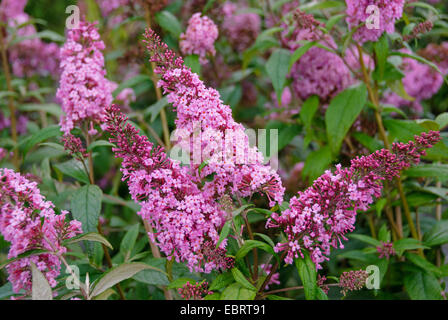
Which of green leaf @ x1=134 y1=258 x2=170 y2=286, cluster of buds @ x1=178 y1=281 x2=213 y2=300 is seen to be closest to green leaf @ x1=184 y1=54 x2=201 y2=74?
green leaf @ x1=134 y1=258 x2=170 y2=286

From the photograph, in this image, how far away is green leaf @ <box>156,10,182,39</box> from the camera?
60.1 inches

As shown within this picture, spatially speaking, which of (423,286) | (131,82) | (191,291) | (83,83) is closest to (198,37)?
(131,82)

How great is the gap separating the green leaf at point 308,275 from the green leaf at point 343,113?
1.71 ft

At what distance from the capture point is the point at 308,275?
2.61 feet

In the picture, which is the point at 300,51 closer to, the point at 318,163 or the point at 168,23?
the point at 318,163

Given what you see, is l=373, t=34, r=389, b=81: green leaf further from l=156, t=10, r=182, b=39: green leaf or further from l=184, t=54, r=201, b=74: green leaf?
l=156, t=10, r=182, b=39: green leaf

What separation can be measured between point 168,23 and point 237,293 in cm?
109

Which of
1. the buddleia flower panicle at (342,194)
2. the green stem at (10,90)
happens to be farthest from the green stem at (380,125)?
the green stem at (10,90)

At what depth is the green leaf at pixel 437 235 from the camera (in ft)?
3.88

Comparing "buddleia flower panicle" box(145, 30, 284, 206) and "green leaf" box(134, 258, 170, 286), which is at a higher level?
"buddleia flower panicle" box(145, 30, 284, 206)

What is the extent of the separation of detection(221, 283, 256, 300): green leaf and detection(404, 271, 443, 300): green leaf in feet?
1.95

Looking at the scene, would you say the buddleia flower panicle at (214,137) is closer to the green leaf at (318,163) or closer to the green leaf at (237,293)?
the green leaf at (237,293)
